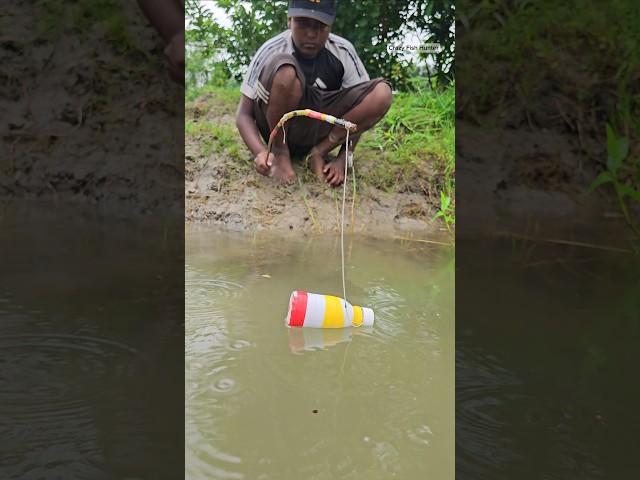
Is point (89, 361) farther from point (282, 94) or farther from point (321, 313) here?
point (282, 94)

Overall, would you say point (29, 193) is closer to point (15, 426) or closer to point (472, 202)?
point (472, 202)

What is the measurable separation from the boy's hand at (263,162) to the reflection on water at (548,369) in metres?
0.90

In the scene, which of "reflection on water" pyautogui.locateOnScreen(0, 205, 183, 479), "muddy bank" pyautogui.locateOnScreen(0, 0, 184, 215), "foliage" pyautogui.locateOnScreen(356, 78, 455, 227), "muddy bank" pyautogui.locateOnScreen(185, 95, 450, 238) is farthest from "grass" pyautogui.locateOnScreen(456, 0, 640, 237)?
"reflection on water" pyautogui.locateOnScreen(0, 205, 183, 479)

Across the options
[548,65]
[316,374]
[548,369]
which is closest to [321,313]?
[316,374]

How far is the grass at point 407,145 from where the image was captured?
2.85 metres

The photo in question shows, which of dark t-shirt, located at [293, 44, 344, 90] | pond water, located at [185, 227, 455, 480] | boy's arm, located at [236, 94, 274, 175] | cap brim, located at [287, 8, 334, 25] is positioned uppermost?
cap brim, located at [287, 8, 334, 25]

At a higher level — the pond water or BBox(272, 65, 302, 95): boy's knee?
BBox(272, 65, 302, 95): boy's knee

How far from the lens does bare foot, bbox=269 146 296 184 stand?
8.45 feet

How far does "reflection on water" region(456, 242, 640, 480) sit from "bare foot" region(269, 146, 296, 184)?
0.82 metres

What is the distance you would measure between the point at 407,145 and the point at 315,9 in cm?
91

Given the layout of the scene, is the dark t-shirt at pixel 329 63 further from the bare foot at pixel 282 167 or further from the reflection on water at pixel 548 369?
the reflection on water at pixel 548 369

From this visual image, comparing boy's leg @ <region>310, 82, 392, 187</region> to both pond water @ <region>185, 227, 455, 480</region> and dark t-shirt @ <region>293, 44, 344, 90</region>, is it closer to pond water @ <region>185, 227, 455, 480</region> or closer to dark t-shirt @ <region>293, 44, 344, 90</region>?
dark t-shirt @ <region>293, 44, 344, 90</region>

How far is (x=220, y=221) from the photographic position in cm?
276

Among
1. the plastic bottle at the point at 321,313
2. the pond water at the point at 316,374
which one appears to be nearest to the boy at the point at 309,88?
the pond water at the point at 316,374
